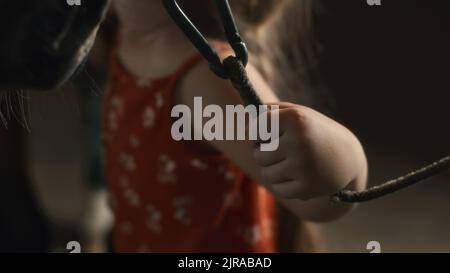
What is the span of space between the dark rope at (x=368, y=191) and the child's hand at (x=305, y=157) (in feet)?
0.05

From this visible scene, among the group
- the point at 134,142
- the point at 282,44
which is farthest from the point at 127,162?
the point at 282,44

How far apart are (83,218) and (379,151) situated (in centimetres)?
35

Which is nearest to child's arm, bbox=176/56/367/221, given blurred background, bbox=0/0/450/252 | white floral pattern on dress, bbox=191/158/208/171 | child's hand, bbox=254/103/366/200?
child's hand, bbox=254/103/366/200

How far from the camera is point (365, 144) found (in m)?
0.58

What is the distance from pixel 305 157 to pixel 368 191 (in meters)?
0.03

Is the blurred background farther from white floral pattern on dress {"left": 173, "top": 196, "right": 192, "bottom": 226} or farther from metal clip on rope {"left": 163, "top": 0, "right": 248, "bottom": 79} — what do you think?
metal clip on rope {"left": 163, "top": 0, "right": 248, "bottom": 79}

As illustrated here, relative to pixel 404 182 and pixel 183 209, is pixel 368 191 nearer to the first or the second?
pixel 404 182

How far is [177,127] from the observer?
351mm

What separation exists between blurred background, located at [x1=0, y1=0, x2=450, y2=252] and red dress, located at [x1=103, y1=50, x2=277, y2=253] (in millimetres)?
144

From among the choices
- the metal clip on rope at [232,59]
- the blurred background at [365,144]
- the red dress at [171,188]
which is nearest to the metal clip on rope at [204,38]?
the metal clip on rope at [232,59]

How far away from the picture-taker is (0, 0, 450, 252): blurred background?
2.08 ft

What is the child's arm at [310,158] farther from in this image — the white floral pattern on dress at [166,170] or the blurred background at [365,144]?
the blurred background at [365,144]

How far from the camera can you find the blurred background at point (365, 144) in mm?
635
